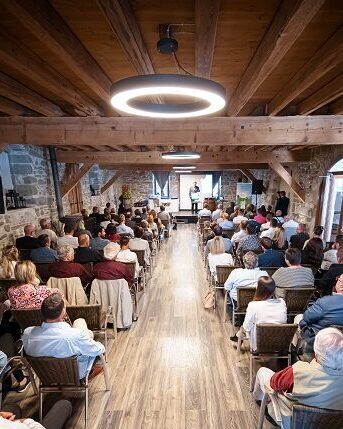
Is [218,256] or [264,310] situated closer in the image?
[264,310]

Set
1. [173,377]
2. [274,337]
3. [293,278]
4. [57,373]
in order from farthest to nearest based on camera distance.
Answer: [293,278], [173,377], [274,337], [57,373]

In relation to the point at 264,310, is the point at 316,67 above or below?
above

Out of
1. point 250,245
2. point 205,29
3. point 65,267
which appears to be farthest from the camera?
point 250,245

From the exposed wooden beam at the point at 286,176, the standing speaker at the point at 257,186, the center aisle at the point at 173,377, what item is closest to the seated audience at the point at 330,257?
the center aisle at the point at 173,377

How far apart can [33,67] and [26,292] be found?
202cm

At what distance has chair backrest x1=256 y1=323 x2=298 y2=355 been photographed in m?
2.37

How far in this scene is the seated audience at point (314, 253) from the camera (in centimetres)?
415

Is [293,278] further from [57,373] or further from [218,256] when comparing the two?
[57,373]

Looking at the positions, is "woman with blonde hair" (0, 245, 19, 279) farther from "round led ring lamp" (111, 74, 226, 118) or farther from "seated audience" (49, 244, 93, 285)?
"round led ring lamp" (111, 74, 226, 118)

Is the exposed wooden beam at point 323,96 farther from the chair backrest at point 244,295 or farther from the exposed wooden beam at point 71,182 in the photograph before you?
the exposed wooden beam at point 71,182

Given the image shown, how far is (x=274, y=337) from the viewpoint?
247 cm

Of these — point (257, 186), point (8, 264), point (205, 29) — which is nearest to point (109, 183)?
point (257, 186)

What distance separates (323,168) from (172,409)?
5.55 metres

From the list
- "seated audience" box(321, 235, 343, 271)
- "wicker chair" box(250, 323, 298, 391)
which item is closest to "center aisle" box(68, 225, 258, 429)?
"wicker chair" box(250, 323, 298, 391)
